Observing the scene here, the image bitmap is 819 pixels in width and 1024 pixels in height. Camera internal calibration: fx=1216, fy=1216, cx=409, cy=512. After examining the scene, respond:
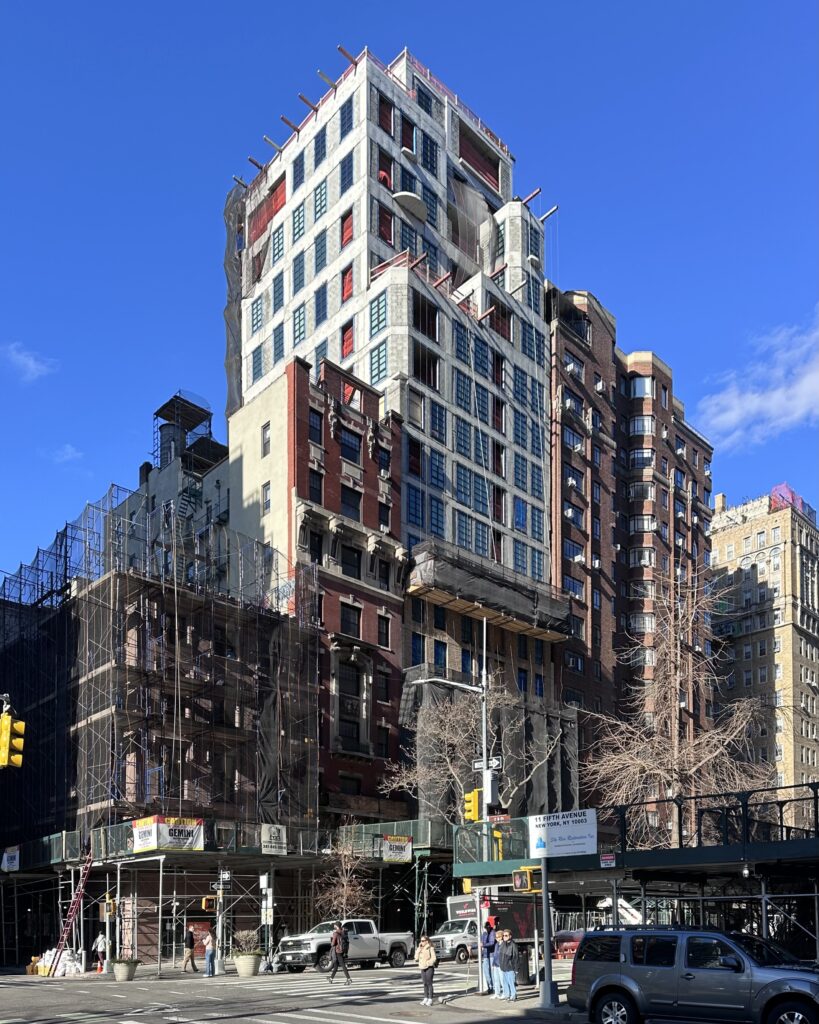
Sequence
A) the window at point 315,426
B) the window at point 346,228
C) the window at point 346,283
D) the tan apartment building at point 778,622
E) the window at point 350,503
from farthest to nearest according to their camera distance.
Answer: the tan apartment building at point 778,622 → the window at point 346,228 → the window at point 346,283 → the window at point 350,503 → the window at point 315,426

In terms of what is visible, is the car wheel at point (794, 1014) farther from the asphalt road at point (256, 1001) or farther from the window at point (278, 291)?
the window at point (278, 291)

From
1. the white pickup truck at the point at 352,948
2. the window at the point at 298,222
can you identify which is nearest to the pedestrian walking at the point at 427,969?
the white pickup truck at the point at 352,948

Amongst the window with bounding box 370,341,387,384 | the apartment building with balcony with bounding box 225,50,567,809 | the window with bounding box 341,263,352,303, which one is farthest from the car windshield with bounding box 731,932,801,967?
the window with bounding box 341,263,352,303

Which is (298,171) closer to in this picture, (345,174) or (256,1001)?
(345,174)

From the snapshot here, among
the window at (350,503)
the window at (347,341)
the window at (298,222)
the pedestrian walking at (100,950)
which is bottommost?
the pedestrian walking at (100,950)

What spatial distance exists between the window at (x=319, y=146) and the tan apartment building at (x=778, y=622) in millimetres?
60901

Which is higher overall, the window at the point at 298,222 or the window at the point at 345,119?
the window at the point at 345,119

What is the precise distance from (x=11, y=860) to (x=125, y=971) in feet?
60.2

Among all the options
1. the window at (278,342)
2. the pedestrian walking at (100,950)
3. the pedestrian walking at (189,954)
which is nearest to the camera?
the pedestrian walking at (189,954)

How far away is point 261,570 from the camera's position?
66438 millimetres

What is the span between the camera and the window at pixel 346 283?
8325 centimetres

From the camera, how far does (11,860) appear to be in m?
56.9

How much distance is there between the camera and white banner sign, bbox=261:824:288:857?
5219cm

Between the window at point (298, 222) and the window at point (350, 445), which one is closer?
the window at point (350, 445)
